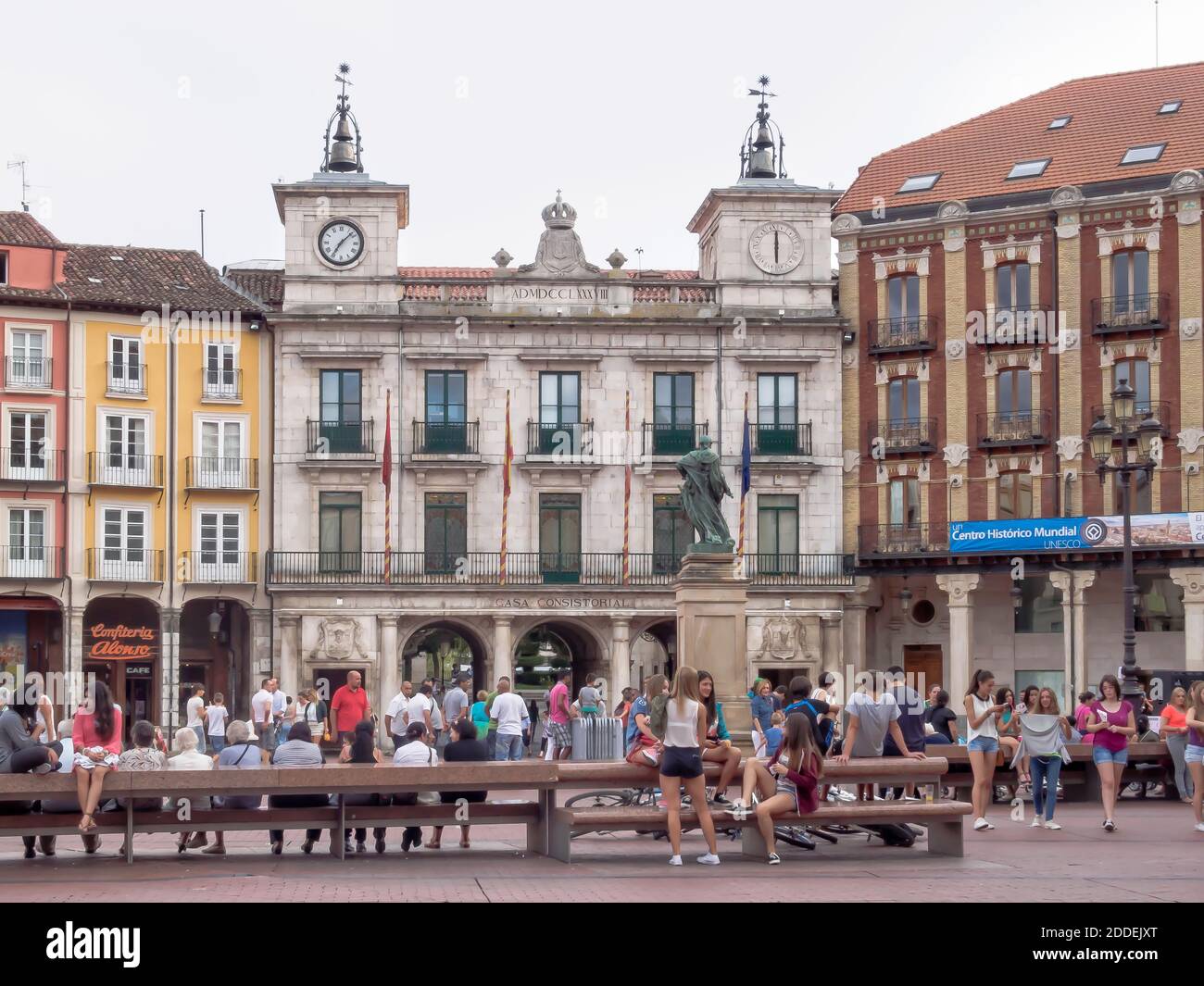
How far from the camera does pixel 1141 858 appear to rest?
16.9 m

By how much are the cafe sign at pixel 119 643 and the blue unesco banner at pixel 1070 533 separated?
2090 centimetres

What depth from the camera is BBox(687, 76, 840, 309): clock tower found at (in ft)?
165

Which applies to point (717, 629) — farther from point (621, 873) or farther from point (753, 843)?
point (621, 873)

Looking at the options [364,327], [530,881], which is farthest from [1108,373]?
[530,881]

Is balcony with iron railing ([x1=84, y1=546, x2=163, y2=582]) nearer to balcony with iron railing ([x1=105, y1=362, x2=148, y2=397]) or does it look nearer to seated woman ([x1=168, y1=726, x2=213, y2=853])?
balcony with iron railing ([x1=105, y1=362, x2=148, y2=397])

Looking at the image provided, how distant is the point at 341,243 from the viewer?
4962 centimetres

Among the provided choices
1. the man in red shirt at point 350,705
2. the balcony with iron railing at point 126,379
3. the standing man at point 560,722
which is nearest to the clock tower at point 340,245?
the balcony with iron railing at point 126,379

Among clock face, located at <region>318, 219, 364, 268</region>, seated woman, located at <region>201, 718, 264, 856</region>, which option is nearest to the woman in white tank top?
seated woman, located at <region>201, 718, 264, 856</region>

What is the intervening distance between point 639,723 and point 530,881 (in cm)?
237

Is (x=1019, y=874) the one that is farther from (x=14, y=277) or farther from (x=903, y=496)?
(x=14, y=277)

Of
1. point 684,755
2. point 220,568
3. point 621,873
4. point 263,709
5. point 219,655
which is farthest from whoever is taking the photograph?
point 219,655

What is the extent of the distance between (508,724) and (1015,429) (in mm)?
24856

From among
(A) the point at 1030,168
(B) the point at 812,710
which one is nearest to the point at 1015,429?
(A) the point at 1030,168

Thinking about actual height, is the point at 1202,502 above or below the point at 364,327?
below
